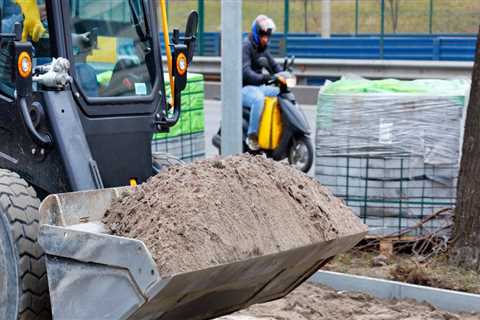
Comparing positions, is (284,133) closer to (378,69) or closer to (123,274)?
(123,274)

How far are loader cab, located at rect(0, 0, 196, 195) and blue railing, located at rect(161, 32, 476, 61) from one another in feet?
53.6

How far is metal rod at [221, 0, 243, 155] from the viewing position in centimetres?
755

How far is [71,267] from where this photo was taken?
15.1 ft

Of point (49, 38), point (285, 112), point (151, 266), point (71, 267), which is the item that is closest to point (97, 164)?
point (49, 38)

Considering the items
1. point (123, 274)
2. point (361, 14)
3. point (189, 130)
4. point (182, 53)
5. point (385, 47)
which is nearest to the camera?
point (123, 274)

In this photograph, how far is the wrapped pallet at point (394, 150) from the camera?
25.3ft

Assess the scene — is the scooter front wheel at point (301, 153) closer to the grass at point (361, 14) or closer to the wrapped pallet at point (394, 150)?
the wrapped pallet at point (394, 150)

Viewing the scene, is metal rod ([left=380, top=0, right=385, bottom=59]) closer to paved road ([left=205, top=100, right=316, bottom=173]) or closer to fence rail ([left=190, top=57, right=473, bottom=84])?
fence rail ([left=190, top=57, right=473, bottom=84])

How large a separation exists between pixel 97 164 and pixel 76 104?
37cm

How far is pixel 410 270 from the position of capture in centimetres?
695

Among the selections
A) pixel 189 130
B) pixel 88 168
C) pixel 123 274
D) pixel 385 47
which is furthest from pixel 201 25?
pixel 123 274

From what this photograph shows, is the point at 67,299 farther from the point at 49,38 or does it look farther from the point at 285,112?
the point at 285,112

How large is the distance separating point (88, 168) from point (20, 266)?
699 millimetres

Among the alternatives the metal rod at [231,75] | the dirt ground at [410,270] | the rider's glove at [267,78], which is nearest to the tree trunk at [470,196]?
the dirt ground at [410,270]
